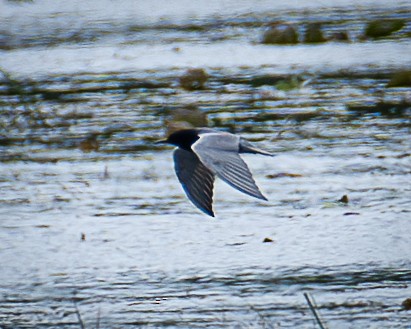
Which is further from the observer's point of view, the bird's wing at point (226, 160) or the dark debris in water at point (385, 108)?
the dark debris in water at point (385, 108)

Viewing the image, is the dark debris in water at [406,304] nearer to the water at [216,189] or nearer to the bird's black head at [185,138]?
the water at [216,189]

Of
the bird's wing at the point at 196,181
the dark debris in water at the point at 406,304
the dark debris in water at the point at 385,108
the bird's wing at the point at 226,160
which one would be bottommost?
the dark debris in water at the point at 406,304

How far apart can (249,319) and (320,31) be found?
15.2 feet

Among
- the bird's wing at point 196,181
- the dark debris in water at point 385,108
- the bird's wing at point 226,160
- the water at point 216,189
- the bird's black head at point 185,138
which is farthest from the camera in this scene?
the dark debris in water at point 385,108

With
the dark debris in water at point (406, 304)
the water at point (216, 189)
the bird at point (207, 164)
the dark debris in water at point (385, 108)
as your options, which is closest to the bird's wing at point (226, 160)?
the bird at point (207, 164)

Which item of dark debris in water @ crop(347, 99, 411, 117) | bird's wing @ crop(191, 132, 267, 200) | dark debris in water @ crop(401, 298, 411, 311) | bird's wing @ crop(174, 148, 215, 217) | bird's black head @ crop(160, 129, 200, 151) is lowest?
dark debris in water @ crop(401, 298, 411, 311)

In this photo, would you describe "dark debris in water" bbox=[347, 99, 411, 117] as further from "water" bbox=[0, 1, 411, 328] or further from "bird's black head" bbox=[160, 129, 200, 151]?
"bird's black head" bbox=[160, 129, 200, 151]

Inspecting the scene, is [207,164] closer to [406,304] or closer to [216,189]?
[406,304]

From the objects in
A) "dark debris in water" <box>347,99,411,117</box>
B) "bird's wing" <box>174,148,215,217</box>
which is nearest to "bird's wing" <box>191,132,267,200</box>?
"bird's wing" <box>174,148,215,217</box>

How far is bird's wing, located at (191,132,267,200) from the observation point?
381 cm

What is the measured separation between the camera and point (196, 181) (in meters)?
4.33

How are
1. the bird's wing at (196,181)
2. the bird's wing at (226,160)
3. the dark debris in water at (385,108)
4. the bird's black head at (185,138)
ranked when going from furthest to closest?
Answer: 1. the dark debris in water at (385,108)
2. the bird's black head at (185,138)
3. the bird's wing at (196,181)
4. the bird's wing at (226,160)

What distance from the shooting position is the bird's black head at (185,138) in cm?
455

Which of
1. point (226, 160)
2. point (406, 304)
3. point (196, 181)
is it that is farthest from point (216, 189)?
point (406, 304)
